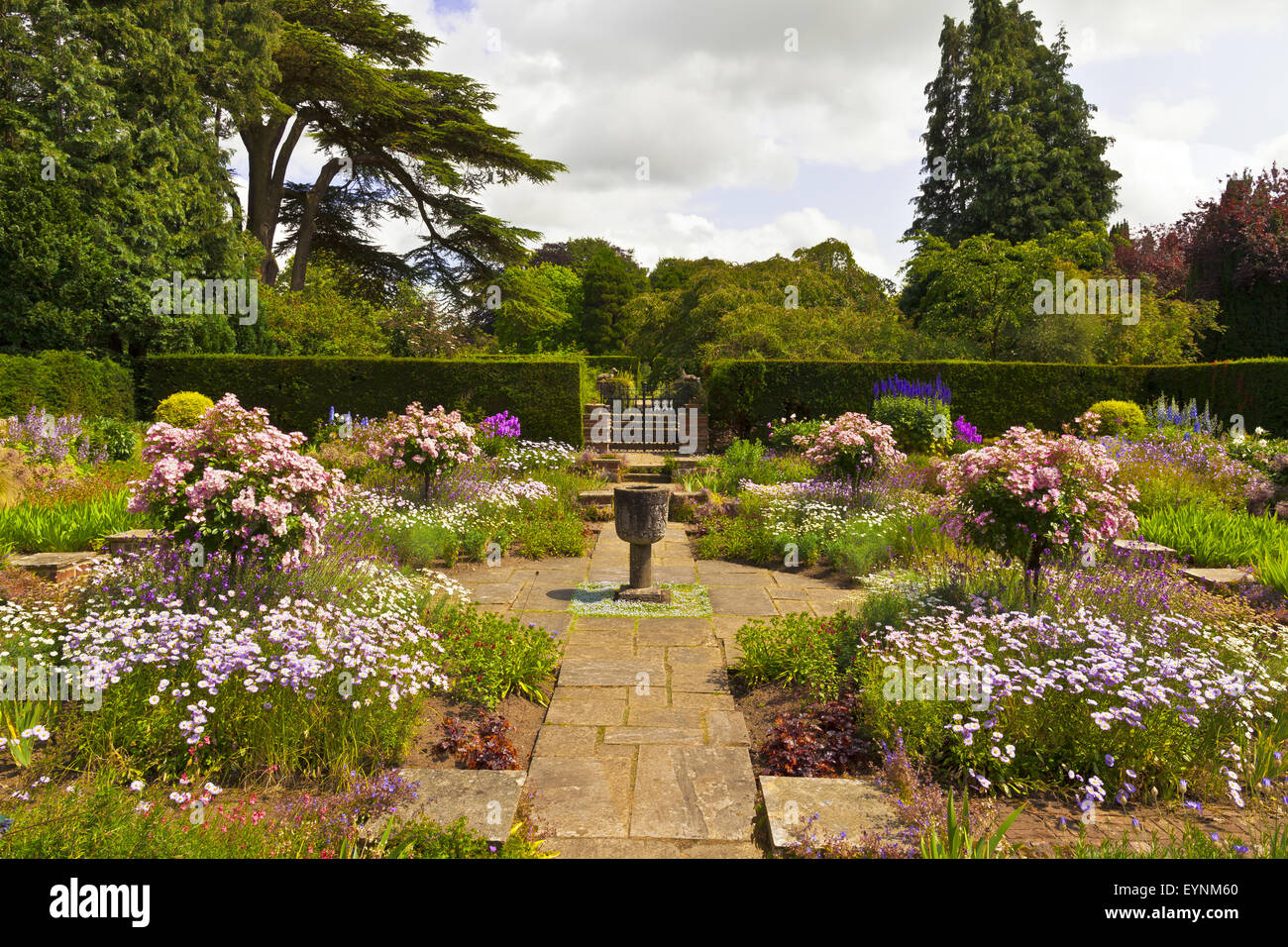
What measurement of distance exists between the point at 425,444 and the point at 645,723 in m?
4.75

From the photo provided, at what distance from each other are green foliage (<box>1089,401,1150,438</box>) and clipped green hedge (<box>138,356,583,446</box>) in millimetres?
8938

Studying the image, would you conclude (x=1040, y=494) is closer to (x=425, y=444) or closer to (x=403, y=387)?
(x=425, y=444)

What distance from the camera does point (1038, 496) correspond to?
448cm

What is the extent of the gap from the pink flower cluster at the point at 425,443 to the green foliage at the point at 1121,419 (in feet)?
33.0

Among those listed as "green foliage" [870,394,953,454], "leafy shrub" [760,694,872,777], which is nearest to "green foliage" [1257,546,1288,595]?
"leafy shrub" [760,694,872,777]

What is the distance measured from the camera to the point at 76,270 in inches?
520

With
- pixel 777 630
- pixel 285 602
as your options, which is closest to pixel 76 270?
pixel 285 602

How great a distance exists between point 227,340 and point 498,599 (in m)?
12.9

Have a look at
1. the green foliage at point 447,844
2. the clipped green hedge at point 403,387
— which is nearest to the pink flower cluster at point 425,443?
the clipped green hedge at point 403,387

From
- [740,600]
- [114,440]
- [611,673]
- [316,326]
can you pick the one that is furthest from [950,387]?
[316,326]

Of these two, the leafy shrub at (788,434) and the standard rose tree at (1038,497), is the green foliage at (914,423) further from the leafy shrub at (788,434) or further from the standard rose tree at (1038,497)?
the standard rose tree at (1038,497)

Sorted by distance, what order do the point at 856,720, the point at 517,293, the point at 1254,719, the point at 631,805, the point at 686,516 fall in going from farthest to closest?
the point at 517,293 → the point at 686,516 → the point at 856,720 → the point at 1254,719 → the point at 631,805

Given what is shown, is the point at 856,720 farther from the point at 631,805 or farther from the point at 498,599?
the point at 498,599
